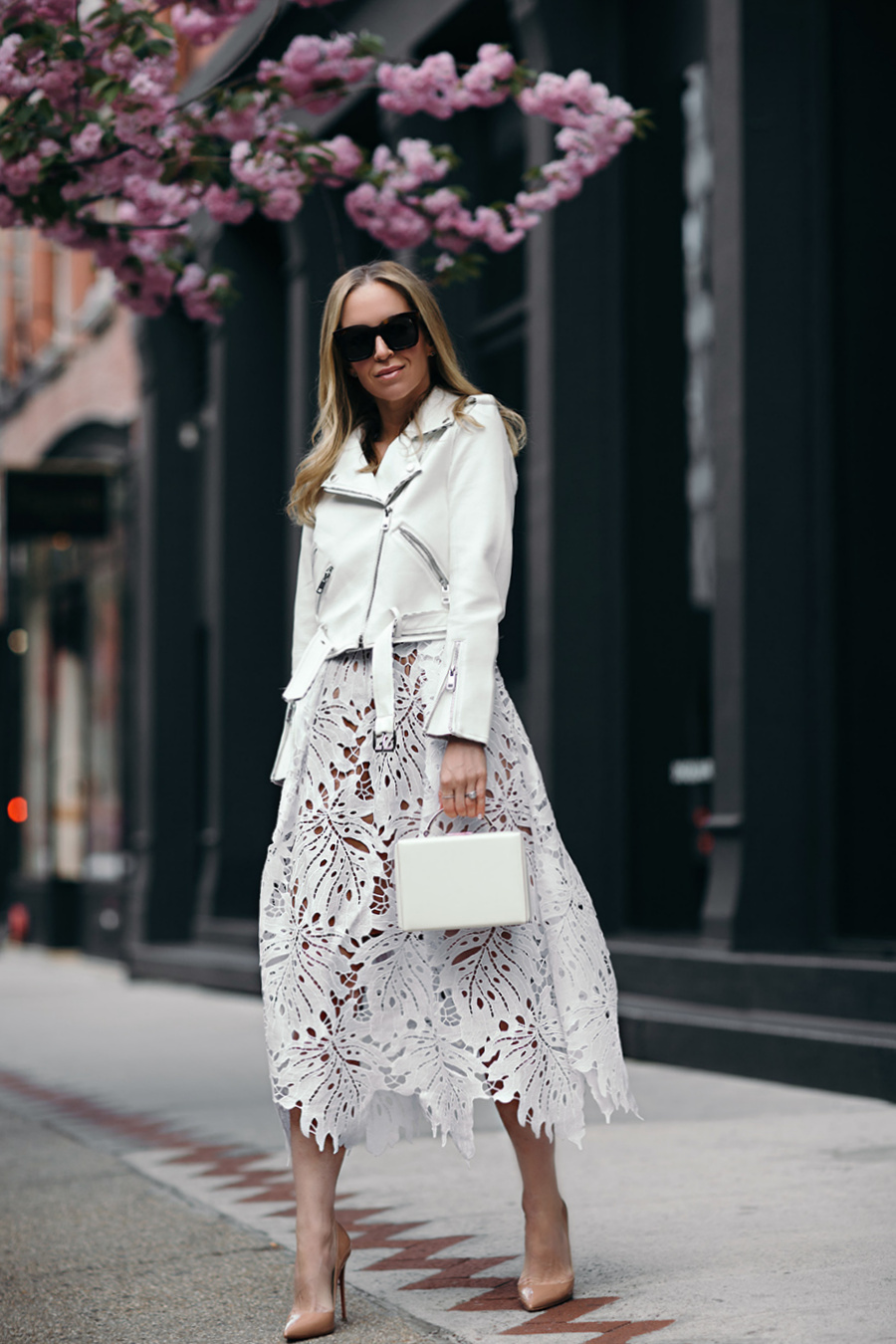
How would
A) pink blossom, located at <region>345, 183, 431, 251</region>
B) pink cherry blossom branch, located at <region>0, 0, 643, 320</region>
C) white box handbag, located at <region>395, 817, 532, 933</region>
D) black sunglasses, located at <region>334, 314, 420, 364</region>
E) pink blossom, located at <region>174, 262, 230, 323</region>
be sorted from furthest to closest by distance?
pink blossom, located at <region>174, 262, 230, 323</region> < pink blossom, located at <region>345, 183, 431, 251</region> < pink cherry blossom branch, located at <region>0, 0, 643, 320</region> < black sunglasses, located at <region>334, 314, 420, 364</region> < white box handbag, located at <region>395, 817, 532, 933</region>

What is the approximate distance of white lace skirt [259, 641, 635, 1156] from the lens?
3.62 m

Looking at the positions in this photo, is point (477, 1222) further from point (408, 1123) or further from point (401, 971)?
point (401, 971)

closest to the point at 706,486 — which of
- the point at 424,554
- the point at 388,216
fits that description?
the point at 388,216

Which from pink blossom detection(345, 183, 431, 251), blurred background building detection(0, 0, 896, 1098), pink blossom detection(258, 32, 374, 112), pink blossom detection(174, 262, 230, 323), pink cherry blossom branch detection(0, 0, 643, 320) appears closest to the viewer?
pink cherry blossom branch detection(0, 0, 643, 320)

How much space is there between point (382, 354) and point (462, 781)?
36.3 inches

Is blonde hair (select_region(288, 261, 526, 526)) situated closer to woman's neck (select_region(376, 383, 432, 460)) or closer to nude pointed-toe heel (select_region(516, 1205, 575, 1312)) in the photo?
woman's neck (select_region(376, 383, 432, 460))

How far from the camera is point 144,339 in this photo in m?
16.4

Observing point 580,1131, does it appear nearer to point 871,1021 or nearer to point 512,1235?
point 512,1235

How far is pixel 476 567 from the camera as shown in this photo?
3598 millimetres

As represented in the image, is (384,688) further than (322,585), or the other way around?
(322,585)

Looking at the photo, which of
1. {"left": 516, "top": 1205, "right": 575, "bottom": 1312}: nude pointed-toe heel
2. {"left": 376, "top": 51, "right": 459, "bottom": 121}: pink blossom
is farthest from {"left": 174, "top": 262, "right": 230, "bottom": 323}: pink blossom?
{"left": 516, "top": 1205, "right": 575, "bottom": 1312}: nude pointed-toe heel

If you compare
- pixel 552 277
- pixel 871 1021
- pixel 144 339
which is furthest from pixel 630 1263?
pixel 144 339

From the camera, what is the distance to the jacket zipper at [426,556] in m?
3.68

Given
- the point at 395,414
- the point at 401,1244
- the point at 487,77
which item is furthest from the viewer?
the point at 487,77
